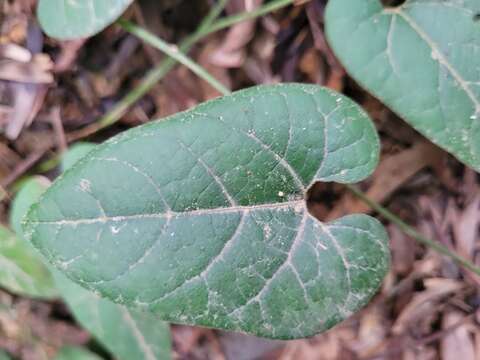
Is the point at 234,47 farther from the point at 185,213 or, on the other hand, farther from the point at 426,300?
the point at 426,300

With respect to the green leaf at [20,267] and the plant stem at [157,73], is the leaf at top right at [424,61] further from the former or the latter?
the green leaf at [20,267]

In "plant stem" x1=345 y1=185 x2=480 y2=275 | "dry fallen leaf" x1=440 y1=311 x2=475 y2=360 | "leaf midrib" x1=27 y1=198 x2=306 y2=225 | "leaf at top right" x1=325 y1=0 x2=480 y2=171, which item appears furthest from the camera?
"dry fallen leaf" x1=440 y1=311 x2=475 y2=360

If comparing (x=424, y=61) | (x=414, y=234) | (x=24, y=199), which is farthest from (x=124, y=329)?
(x=424, y=61)

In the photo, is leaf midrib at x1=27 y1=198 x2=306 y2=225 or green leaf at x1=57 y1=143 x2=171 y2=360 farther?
green leaf at x1=57 y1=143 x2=171 y2=360

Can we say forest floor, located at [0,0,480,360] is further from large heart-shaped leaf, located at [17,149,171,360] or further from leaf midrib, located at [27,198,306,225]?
leaf midrib, located at [27,198,306,225]

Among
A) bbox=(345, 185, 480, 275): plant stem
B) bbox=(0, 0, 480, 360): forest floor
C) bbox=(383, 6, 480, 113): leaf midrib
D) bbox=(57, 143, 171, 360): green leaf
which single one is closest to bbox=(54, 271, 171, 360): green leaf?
bbox=(57, 143, 171, 360): green leaf

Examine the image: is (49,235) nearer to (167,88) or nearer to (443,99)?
(167,88)

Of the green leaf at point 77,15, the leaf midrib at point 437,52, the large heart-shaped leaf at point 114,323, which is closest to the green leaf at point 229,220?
the leaf midrib at point 437,52

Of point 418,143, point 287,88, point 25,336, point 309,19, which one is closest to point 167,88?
point 309,19
